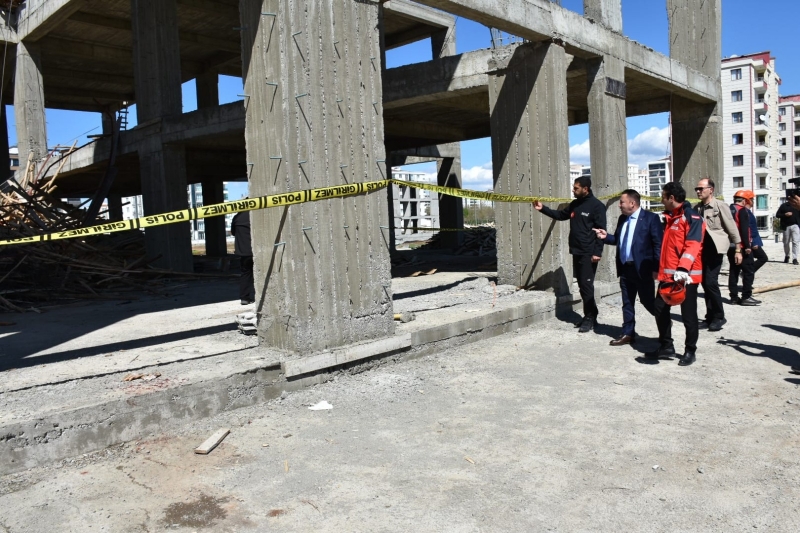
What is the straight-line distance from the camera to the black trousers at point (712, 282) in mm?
7758

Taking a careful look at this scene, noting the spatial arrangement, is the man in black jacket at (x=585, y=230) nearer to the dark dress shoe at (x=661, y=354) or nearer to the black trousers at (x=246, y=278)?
the dark dress shoe at (x=661, y=354)

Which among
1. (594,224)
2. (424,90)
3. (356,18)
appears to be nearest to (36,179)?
(424,90)

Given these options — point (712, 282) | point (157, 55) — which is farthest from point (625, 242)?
point (157, 55)

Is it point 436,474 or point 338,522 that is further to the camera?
point 436,474

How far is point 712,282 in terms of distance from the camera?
7730 millimetres

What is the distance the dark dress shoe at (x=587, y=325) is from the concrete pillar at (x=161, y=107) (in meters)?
11.0

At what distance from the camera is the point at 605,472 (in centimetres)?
374

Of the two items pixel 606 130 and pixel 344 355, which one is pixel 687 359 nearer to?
pixel 344 355

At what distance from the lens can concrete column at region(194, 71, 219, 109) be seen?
2391cm

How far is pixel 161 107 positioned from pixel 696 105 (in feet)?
45.2

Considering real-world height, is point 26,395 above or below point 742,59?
below

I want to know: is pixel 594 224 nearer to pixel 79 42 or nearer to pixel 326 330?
pixel 326 330

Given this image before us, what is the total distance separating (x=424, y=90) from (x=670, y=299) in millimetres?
8331

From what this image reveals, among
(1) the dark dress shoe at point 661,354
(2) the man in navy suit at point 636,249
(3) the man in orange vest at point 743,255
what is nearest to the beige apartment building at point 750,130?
(3) the man in orange vest at point 743,255
